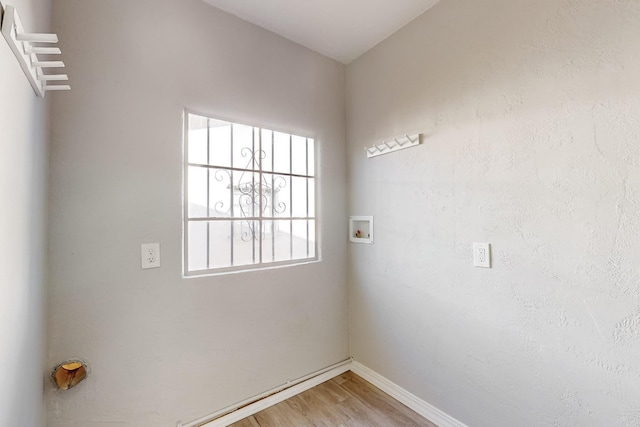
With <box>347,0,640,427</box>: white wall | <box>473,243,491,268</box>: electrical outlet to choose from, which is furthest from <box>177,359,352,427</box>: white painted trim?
<box>473,243,491,268</box>: electrical outlet

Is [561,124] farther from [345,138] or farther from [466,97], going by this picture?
[345,138]

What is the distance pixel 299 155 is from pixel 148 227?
1120mm

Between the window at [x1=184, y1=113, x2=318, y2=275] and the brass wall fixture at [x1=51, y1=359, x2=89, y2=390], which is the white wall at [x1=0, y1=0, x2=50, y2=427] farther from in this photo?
the window at [x1=184, y1=113, x2=318, y2=275]

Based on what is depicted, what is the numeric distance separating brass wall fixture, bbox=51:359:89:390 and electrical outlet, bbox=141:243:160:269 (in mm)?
473

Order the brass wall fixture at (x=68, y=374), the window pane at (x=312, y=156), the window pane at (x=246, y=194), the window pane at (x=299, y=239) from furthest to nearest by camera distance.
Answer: the window pane at (x=312, y=156) → the window pane at (x=299, y=239) → the window pane at (x=246, y=194) → the brass wall fixture at (x=68, y=374)

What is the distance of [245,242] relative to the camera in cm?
174

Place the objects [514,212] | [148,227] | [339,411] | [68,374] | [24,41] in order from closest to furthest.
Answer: [24,41]
[68,374]
[514,212]
[148,227]
[339,411]

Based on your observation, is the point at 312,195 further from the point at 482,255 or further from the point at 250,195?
the point at 482,255

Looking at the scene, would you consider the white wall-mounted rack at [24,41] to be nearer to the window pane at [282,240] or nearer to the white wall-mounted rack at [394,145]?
the window pane at [282,240]

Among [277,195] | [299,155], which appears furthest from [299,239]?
[299,155]

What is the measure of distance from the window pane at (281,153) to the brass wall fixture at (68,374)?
1.44 meters

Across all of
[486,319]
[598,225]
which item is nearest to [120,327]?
[486,319]

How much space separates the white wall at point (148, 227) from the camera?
1195 millimetres

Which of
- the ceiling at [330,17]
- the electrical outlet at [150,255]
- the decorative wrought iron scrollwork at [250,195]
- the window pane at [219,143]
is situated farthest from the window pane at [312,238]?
the ceiling at [330,17]
